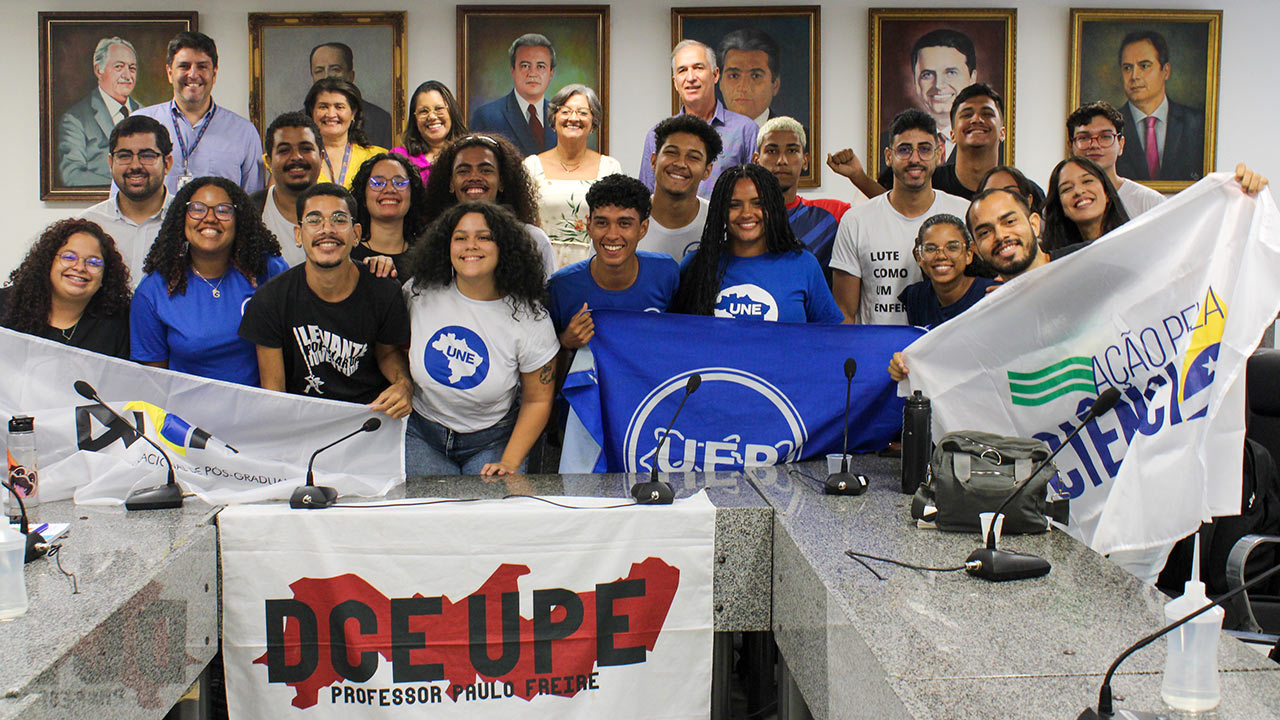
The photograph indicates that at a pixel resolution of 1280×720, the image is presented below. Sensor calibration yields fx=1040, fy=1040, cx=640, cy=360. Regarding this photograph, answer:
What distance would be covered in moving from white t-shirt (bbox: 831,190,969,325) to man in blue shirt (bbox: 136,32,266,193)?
266cm

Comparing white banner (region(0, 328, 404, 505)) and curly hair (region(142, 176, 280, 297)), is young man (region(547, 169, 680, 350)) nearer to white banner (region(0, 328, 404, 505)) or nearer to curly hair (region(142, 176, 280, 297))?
white banner (region(0, 328, 404, 505))

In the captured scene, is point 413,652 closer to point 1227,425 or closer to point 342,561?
point 342,561

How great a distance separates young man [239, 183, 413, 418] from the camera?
2996mm

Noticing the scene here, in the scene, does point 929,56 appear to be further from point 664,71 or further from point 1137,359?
point 1137,359

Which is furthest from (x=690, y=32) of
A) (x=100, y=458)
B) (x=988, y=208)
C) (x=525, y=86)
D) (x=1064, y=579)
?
(x=1064, y=579)

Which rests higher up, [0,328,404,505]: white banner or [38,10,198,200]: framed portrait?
Result: [38,10,198,200]: framed portrait

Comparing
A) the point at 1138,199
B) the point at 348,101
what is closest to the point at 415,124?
the point at 348,101

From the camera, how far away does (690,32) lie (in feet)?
18.4

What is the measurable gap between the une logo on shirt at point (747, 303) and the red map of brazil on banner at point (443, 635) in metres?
1.09

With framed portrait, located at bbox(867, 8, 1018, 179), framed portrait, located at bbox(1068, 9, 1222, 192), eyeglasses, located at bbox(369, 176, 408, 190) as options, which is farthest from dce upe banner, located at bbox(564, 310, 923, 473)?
framed portrait, located at bbox(1068, 9, 1222, 192)

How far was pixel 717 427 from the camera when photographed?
10.2ft

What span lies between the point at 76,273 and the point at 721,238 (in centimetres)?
195

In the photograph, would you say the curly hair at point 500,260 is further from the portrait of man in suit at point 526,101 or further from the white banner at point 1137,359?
the portrait of man in suit at point 526,101

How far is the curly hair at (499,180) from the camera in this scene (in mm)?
3713
